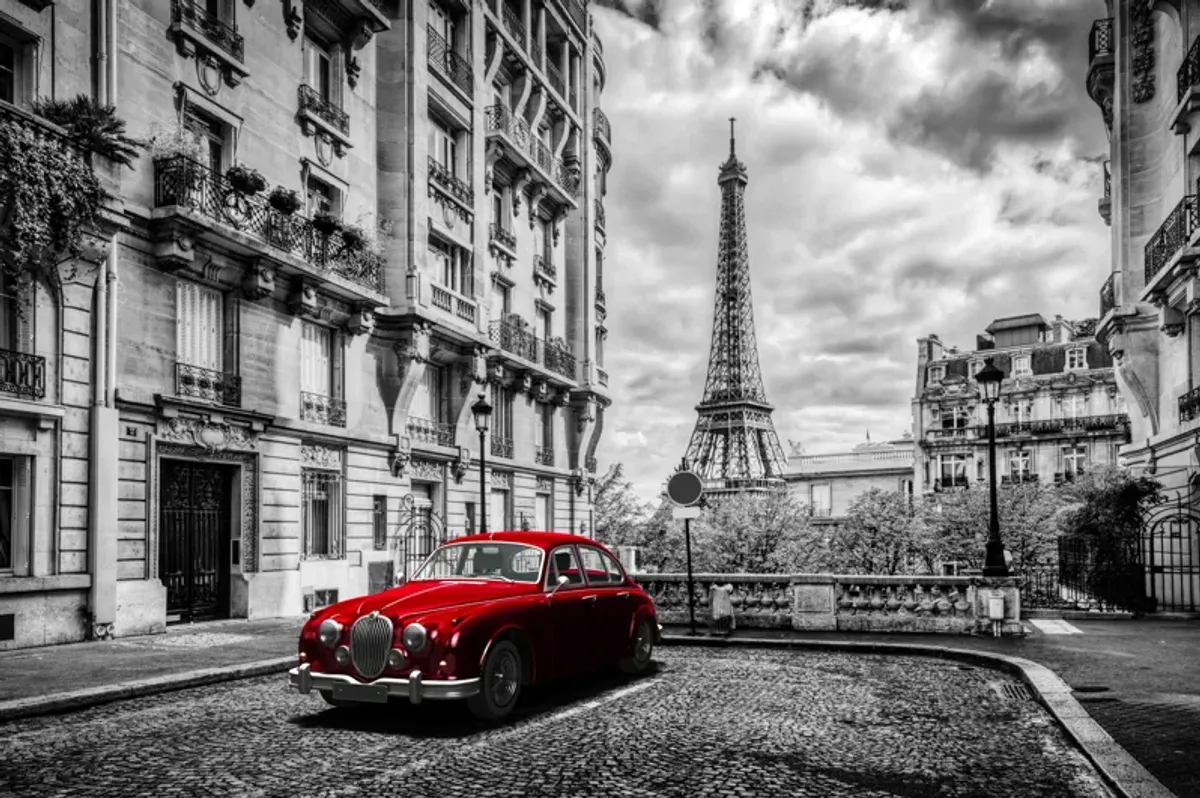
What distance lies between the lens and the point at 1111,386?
64188 mm

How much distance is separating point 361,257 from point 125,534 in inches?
364

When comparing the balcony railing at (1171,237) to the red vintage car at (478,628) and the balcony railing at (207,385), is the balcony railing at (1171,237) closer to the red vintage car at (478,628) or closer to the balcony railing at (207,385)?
the red vintage car at (478,628)

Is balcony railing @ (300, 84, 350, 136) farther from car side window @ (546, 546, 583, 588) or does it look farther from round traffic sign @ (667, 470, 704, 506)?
car side window @ (546, 546, 583, 588)

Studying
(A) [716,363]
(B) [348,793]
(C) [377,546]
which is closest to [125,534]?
(C) [377,546]

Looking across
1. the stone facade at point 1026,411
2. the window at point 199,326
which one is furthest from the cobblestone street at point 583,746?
the stone facade at point 1026,411

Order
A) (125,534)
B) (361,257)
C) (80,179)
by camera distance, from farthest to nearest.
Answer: (361,257) → (125,534) → (80,179)

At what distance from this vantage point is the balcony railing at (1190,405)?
2056 centimetres

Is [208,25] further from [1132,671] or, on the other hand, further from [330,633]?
[1132,671]

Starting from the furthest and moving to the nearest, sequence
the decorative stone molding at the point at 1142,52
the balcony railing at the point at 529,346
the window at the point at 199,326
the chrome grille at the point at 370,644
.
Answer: the balcony railing at the point at 529,346 → the decorative stone molding at the point at 1142,52 → the window at the point at 199,326 → the chrome grille at the point at 370,644

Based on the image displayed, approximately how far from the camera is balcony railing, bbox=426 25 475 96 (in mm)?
28375

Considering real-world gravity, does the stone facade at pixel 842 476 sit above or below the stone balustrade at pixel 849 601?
above

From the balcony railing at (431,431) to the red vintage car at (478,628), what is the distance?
54.1 ft

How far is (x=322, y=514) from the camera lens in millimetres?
22969

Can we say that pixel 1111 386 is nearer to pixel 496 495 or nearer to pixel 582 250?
pixel 582 250
